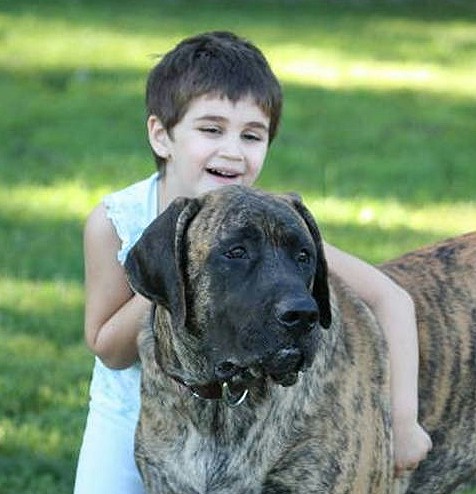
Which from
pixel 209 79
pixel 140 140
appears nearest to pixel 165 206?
pixel 209 79

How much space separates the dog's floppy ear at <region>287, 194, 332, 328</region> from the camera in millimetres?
5188

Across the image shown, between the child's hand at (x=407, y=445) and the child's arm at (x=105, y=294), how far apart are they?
87 centimetres

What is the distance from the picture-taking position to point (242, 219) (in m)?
5.03

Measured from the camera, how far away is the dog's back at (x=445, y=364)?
19.4 feet

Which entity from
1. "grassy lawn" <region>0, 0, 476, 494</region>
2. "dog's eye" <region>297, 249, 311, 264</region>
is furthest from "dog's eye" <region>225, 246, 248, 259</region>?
"grassy lawn" <region>0, 0, 476, 494</region>

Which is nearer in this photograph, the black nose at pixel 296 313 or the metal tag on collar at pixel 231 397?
the black nose at pixel 296 313

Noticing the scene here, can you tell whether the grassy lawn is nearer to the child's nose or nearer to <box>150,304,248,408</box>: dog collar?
the child's nose

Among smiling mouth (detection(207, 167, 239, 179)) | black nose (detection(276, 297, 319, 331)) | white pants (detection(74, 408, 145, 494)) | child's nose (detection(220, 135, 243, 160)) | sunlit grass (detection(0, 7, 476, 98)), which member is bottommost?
white pants (detection(74, 408, 145, 494))

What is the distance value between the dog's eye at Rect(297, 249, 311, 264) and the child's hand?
80 cm

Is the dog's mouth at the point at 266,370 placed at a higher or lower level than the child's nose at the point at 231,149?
lower

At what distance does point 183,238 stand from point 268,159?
7.85 m

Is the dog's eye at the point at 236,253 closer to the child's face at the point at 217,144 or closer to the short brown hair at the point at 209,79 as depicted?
the child's face at the point at 217,144

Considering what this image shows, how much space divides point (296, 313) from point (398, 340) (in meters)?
1.04

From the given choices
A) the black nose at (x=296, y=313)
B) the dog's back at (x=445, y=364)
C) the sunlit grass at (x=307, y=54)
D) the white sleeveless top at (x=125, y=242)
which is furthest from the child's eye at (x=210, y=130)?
the sunlit grass at (x=307, y=54)
